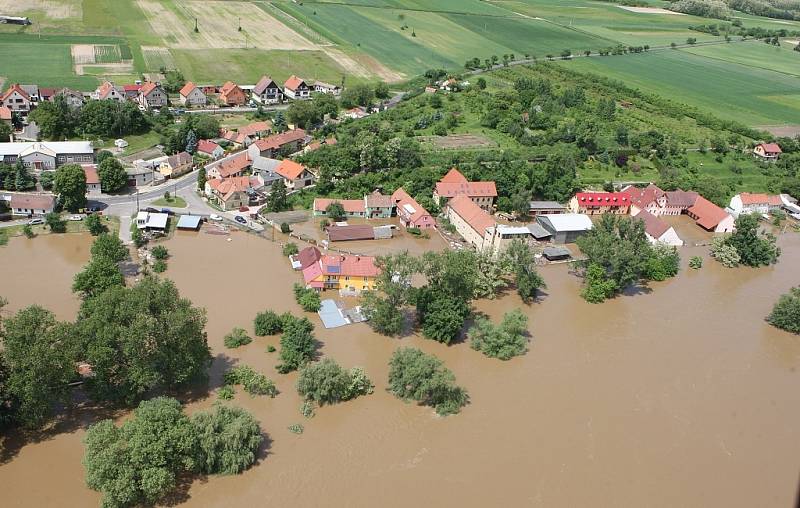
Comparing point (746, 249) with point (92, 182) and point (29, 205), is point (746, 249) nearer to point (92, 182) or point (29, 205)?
point (92, 182)

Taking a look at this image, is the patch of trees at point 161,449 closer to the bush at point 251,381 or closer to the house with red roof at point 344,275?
the bush at point 251,381

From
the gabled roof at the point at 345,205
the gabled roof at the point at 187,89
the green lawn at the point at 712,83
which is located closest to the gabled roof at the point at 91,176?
the gabled roof at the point at 345,205

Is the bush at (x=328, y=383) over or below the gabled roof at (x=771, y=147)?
below

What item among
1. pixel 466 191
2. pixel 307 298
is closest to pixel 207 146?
pixel 466 191

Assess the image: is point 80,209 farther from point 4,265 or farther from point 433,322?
point 433,322

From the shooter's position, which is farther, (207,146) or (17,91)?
(17,91)

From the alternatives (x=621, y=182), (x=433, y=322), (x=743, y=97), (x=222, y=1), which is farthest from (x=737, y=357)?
(x=222, y=1)

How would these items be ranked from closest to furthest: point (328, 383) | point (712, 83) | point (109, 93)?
point (328, 383)
point (109, 93)
point (712, 83)
